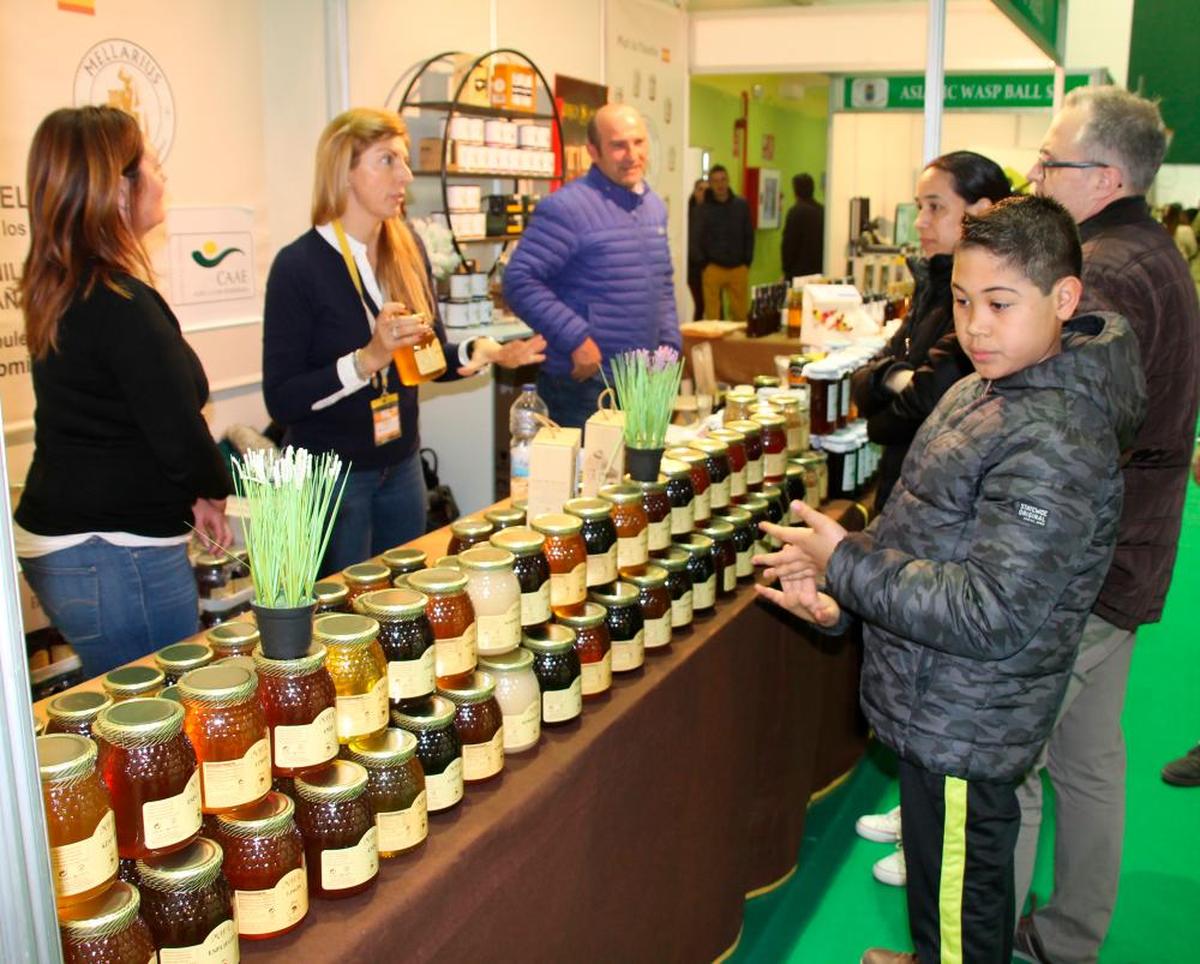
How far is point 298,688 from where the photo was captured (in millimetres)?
1322

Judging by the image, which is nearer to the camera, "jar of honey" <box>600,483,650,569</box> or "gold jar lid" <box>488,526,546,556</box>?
"gold jar lid" <box>488,526,546,556</box>

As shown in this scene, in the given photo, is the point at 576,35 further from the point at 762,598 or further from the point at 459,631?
the point at 459,631

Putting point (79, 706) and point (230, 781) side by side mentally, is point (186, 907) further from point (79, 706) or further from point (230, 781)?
point (79, 706)

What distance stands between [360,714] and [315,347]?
1.73 meters

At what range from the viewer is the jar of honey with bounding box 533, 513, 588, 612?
1.90 m

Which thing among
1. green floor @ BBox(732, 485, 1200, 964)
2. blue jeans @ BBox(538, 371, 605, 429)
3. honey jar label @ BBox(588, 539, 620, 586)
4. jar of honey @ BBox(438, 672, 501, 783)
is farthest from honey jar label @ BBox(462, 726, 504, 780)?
blue jeans @ BBox(538, 371, 605, 429)

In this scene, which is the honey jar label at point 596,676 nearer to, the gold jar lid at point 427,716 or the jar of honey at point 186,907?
the gold jar lid at point 427,716

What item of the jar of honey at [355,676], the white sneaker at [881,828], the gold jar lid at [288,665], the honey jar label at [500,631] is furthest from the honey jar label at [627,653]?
the white sneaker at [881,828]

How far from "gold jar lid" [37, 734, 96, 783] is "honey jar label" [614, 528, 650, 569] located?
45.2 inches

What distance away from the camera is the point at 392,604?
1514 mm

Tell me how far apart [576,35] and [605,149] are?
14.7 feet

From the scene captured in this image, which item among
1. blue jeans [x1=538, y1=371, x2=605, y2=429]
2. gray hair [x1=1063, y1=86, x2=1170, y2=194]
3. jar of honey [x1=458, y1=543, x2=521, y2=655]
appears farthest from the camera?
blue jeans [x1=538, y1=371, x2=605, y2=429]

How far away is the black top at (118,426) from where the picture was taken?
7.17 ft

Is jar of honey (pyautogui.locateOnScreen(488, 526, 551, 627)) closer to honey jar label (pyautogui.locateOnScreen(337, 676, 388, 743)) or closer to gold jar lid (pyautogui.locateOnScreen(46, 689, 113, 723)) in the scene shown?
honey jar label (pyautogui.locateOnScreen(337, 676, 388, 743))
